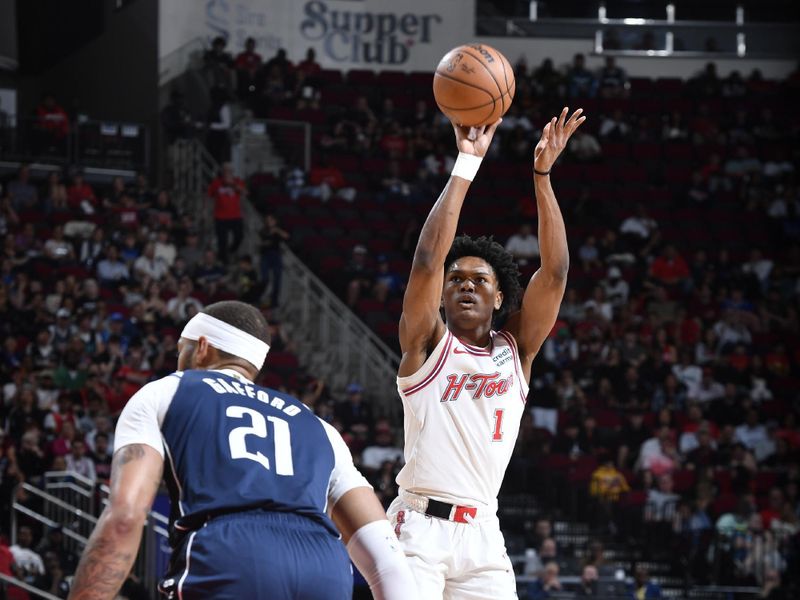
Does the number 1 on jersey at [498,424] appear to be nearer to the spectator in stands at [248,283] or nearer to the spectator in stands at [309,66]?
the spectator in stands at [248,283]

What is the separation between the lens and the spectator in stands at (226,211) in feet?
64.6

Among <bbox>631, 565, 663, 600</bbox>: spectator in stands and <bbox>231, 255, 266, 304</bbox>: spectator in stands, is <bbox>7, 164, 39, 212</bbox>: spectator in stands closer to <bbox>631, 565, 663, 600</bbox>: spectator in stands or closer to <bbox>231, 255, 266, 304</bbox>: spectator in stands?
<bbox>231, 255, 266, 304</bbox>: spectator in stands

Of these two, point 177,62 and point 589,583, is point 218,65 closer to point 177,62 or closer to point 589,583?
point 177,62

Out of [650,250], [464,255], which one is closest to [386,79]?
[650,250]

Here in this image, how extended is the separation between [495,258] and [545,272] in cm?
28

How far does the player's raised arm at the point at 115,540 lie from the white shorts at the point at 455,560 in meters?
2.14

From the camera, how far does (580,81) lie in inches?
980

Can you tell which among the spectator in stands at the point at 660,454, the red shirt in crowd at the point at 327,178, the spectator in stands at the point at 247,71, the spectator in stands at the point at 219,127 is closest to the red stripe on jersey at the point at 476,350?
the spectator in stands at the point at 660,454

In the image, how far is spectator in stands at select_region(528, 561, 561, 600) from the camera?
1353cm

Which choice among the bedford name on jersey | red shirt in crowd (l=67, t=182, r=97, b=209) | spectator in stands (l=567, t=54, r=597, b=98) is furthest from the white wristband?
spectator in stands (l=567, t=54, r=597, b=98)

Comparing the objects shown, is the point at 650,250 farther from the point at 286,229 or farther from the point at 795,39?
the point at 795,39

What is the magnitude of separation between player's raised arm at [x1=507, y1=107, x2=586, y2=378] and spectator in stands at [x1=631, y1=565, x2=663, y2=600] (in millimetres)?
8539

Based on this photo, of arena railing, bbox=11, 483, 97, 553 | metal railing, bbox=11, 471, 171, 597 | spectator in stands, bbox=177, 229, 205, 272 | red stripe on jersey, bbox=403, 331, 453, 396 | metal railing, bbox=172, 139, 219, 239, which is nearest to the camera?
red stripe on jersey, bbox=403, 331, 453, 396

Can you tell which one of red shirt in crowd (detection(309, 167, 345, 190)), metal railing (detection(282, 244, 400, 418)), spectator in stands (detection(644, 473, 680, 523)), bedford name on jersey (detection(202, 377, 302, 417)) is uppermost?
red shirt in crowd (detection(309, 167, 345, 190))
